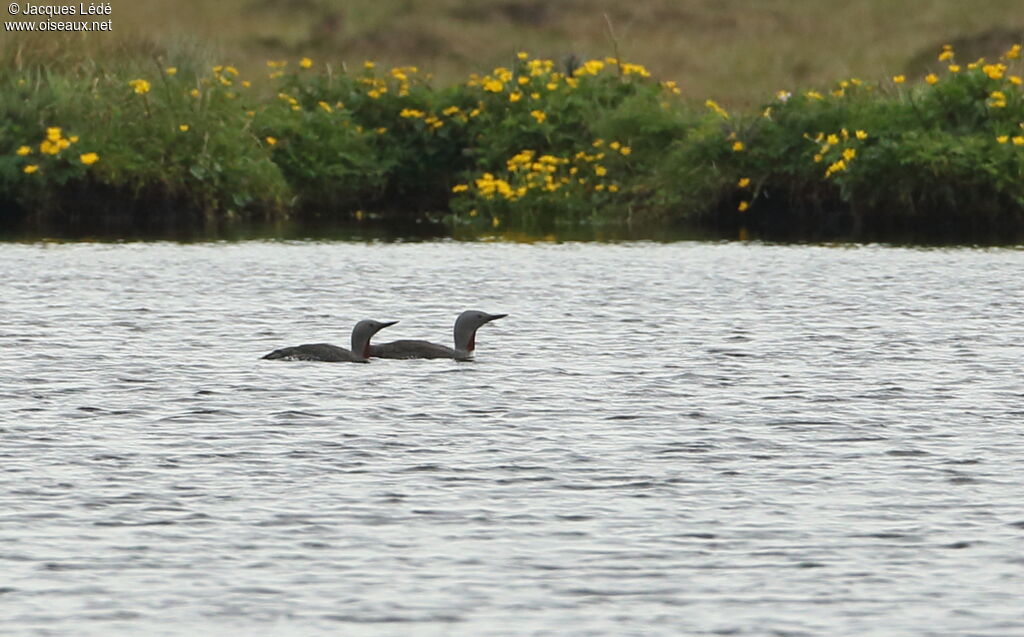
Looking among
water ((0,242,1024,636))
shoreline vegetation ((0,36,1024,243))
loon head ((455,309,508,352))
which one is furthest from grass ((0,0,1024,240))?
loon head ((455,309,508,352))

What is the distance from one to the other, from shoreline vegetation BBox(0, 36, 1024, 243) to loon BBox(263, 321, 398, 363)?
1497 centimetres

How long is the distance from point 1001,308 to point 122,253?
38.2ft

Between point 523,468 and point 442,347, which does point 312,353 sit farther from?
point 523,468

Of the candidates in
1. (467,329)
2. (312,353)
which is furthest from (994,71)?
(312,353)

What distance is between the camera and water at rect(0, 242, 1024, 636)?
8.57m

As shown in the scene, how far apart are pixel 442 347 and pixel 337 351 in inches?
36.5

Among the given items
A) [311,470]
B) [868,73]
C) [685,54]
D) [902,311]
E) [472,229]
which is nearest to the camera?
[311,470]

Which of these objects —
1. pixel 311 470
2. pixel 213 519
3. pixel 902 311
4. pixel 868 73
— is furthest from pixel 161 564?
pixel 868 73

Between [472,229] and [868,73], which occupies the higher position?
[868,73]

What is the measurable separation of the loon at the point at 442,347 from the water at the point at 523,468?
9 centimetres

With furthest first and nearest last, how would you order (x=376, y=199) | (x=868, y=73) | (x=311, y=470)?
(x=868, y=73) → (x=376, y=199) → (x=311, y=470)

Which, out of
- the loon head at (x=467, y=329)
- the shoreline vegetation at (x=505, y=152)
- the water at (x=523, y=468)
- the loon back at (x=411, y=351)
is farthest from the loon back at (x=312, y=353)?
the shoreline vegetation at (x=505, y=152)

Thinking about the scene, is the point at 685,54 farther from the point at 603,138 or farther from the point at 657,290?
the point at 657,290

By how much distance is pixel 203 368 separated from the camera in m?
16.0
